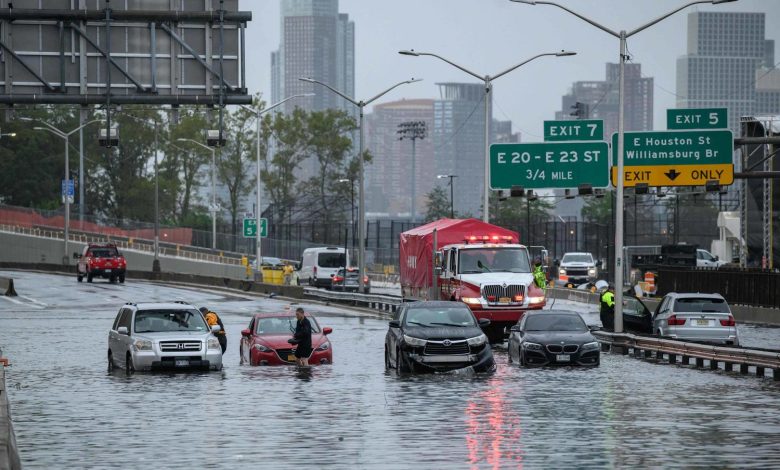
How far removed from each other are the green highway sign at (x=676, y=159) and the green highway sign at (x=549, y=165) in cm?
351

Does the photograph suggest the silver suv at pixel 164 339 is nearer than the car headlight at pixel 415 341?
No

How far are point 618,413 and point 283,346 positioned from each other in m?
12.2

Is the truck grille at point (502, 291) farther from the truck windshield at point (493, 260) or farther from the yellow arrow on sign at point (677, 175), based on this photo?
the yellow arrow on sign at point (677, 175)

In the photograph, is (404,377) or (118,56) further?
(118,56)

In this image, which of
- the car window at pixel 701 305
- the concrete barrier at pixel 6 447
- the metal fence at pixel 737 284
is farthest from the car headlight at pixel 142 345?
the metal fence at pixel 737 284

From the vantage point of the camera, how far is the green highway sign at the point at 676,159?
53500 millimetres

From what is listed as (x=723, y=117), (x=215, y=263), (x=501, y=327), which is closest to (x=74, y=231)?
(x=215, y=263)

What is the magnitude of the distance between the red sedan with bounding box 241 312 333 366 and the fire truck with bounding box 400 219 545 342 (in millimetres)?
7373

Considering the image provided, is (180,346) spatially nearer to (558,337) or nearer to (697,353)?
(558,337)

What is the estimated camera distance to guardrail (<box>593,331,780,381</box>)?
30995mm

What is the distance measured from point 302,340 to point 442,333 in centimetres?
359

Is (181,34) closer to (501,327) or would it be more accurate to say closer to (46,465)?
(501,327)

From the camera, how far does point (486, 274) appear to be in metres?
41.5

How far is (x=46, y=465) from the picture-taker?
17.4 metres
